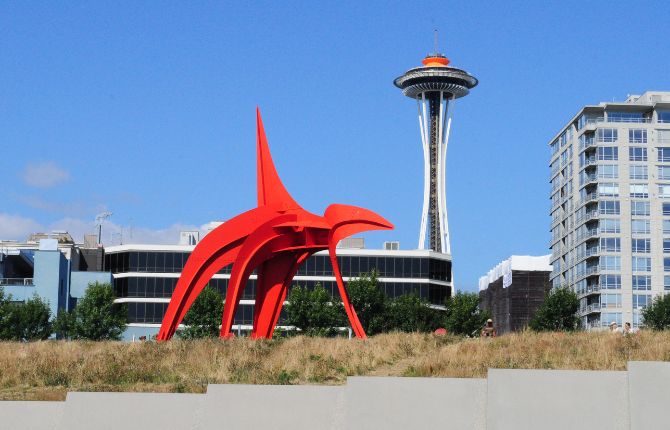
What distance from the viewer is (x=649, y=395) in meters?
17.4

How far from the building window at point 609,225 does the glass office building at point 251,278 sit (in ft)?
55.0

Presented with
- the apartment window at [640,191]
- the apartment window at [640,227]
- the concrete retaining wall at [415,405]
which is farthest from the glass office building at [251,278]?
the concrete retaining wall at [415,405]

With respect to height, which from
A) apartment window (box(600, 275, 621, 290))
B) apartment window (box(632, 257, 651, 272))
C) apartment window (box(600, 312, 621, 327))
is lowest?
apartment window (box(600, 312, 621, 327))

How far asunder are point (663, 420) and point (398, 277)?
289 ft

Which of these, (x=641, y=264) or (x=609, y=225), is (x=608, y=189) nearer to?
(x=609, y=225)

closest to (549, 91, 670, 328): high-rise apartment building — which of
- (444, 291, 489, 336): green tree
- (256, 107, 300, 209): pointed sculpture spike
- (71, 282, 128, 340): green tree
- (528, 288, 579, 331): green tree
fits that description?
(528, 288, 579, 331): green tree

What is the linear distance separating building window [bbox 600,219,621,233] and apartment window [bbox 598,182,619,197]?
110 inches

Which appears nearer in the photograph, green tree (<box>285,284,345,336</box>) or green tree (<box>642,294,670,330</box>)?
green tree (<box>285,284,345,336</box>)

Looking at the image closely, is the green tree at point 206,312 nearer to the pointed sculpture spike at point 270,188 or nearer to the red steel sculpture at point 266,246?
the red steel sculpture at point 266,246

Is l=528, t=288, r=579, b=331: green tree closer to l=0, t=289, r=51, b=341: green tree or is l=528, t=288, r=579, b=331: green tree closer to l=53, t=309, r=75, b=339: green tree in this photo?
l=53, t=309, r=75, b=339: green tree

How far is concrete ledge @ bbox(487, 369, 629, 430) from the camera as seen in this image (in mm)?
17656

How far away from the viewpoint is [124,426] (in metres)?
19.8

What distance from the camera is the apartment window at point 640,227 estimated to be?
108188mm

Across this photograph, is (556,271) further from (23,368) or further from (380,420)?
(380,420)
